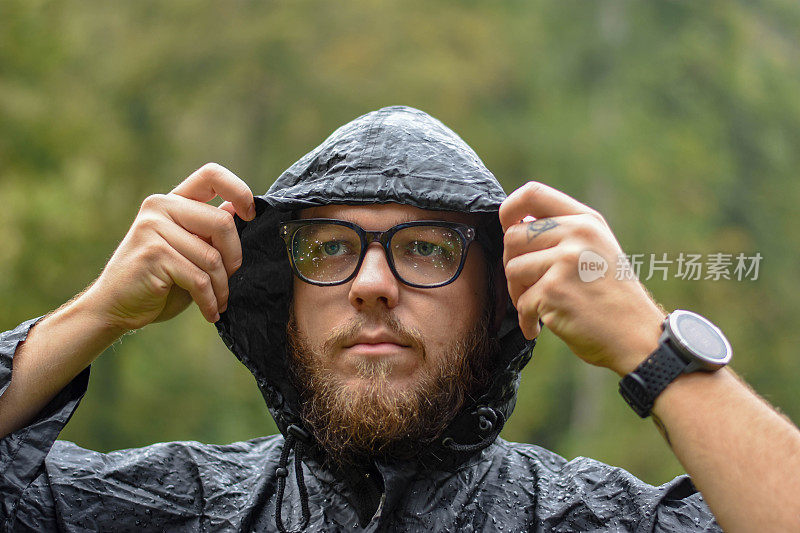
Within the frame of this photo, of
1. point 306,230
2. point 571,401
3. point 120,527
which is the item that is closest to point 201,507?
point 120,527

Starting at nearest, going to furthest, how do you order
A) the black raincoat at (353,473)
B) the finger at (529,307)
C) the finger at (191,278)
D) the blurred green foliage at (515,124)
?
the finger at (529,307) < the finger at (191,278) < the black raincoat at (353,473) < the blurred green foliage at (515,124)

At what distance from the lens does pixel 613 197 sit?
14547 millimetres

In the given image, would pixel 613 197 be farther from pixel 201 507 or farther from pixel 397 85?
pixel 201 507

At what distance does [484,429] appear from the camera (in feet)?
9.05

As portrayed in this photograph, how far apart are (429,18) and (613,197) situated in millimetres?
4349

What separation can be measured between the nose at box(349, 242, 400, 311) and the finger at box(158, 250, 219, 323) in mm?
426

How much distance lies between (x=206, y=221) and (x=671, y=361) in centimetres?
135

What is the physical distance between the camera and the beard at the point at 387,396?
2.72m

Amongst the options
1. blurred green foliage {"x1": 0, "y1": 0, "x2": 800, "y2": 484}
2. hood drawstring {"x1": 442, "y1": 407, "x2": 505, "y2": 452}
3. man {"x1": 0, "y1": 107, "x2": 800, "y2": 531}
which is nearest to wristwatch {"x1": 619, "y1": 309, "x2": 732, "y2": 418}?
man {"x1": 0, "y1": 107, "x2": 800, "y2": 531}

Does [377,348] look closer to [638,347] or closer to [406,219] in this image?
[406,219]

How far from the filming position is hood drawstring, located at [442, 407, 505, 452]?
2756 mm

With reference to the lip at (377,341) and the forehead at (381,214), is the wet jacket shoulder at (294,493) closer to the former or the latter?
the lip at (377,341)

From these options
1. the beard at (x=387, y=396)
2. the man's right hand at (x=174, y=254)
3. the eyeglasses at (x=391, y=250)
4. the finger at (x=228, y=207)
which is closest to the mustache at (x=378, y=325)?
the beard at (x=387, y=396)

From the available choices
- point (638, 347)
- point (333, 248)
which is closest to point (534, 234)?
point (638, 347)
